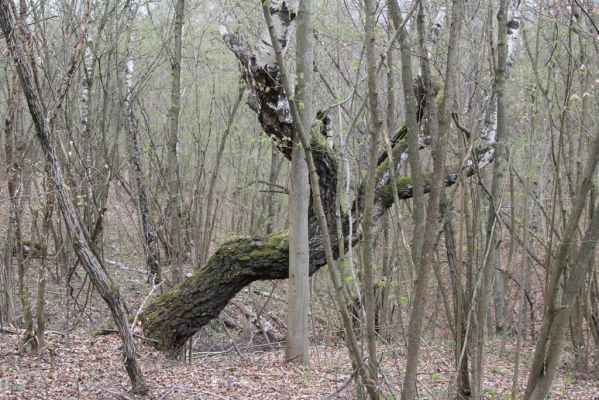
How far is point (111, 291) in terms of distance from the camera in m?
4.45

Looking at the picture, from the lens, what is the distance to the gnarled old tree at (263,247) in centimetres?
612

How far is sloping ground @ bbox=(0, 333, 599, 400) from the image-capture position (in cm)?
498

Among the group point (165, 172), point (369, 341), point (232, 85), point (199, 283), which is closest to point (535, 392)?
point (369, 341)

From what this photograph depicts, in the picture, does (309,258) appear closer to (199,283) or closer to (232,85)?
(199,283)

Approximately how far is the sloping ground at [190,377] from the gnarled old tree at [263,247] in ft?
1.32

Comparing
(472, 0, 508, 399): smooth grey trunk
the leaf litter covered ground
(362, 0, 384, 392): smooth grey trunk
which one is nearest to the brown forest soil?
the leaf litter covered ground

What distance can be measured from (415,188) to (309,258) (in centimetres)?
359

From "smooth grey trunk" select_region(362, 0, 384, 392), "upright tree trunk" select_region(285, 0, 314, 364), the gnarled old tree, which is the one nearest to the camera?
"smooth grey trunk" select_region(362, 0, 384, 392)

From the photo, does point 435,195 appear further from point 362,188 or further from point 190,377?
point 190,377

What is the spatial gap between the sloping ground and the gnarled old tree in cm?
40

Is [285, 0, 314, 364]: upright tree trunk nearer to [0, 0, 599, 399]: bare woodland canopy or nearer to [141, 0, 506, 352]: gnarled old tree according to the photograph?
[0, 0, 599, 399]: bare woodland canopy

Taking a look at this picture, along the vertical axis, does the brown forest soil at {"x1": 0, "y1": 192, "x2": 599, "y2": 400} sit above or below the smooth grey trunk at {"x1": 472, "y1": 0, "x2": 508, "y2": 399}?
below

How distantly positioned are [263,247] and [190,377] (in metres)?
1.59

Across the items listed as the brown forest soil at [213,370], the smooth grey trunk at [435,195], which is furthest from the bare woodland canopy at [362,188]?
the brown forest soil at [213,370]
